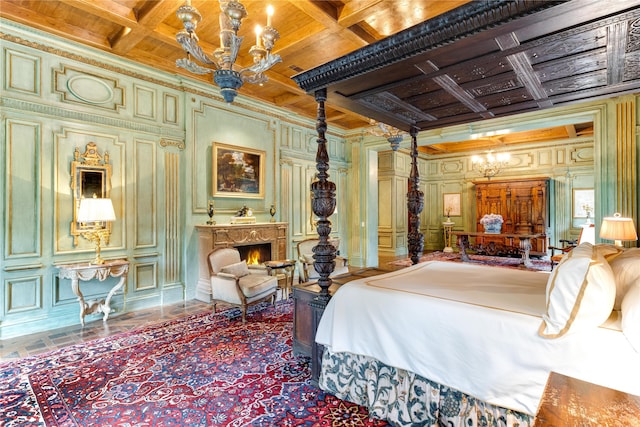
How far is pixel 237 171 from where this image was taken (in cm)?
570

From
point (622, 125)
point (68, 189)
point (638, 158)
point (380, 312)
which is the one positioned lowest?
point (380, 312)

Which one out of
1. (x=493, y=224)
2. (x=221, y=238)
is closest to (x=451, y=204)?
(x=493, y=224)

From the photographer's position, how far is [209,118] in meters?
5.37

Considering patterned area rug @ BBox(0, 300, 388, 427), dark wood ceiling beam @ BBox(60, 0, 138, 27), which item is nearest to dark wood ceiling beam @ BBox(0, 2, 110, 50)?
dark wood ceiling beam @ BBox(60, 0, 138, 27)

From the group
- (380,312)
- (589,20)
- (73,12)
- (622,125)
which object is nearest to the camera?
(589,20)

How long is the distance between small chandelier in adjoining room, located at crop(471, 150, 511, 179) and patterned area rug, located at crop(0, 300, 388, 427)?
26.9ft

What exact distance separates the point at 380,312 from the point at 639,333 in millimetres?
1187

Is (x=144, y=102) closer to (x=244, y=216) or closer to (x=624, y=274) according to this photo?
(x=244, y=216)

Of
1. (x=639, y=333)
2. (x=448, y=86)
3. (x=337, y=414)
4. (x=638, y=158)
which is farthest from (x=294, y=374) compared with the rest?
(x=638, y=158)

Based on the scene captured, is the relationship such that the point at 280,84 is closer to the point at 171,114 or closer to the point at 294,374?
the point at 171,114

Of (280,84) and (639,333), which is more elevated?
(280,84)

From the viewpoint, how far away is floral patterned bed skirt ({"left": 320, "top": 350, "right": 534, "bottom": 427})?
1.65 metres

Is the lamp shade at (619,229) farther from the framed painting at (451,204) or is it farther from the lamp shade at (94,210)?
the framed painting at (451,204)

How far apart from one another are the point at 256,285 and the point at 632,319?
3503mm
